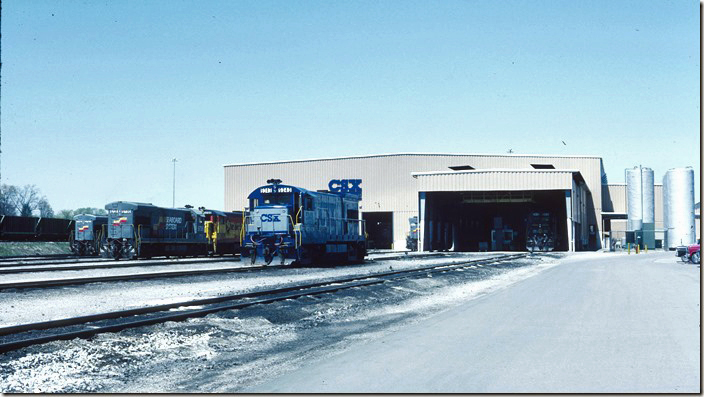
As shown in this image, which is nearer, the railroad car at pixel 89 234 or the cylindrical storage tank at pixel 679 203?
the railroad car at pixel 89 234

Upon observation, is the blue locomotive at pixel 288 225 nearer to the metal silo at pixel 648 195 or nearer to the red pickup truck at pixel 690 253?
the red pickup truck at pixel 690 253

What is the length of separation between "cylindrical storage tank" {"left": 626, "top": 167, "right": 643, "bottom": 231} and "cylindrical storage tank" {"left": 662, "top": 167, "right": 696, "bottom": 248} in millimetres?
21735

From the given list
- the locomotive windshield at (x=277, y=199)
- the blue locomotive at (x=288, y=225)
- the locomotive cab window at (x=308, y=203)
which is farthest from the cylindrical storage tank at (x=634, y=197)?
the locomotive windshield at (x=277, y=199)

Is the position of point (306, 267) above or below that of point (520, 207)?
below

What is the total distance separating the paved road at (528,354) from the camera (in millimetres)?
7539

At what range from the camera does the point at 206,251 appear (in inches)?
1841

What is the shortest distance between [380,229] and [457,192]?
52.7ft

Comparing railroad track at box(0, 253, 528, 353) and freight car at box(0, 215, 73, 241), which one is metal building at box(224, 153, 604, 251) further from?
railroad track at box(0, 253, 528, 353)

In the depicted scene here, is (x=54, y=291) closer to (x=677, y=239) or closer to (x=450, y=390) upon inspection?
(x=450, y=390)

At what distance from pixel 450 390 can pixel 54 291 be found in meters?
15.7

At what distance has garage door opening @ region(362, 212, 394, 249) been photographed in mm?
85500

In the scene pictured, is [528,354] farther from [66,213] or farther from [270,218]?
[66,213]

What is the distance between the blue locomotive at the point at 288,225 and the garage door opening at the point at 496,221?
40188 mm

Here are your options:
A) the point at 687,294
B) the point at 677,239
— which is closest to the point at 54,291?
the point at 687,294
